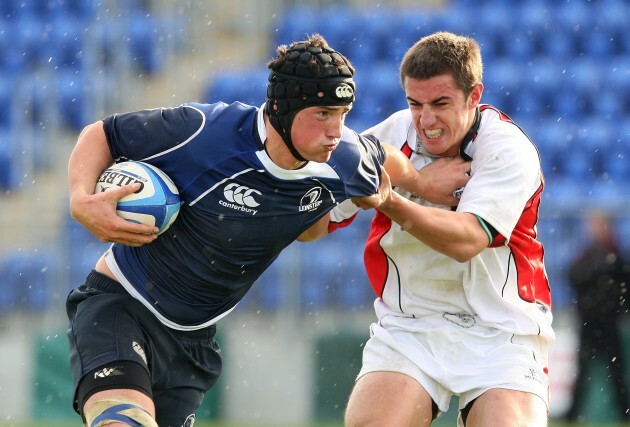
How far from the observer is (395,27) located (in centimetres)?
1648

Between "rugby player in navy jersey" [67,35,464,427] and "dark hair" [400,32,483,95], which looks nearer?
"rugby player in navy jersey" [67,35,464,427]

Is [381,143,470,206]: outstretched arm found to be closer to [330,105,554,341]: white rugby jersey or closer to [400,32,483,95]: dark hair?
[330,105,554,341]: white rugby jersey

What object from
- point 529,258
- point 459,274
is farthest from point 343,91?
point 529,258

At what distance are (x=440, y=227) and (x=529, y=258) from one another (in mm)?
679

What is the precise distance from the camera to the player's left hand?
535cm

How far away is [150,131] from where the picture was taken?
17.5 feet

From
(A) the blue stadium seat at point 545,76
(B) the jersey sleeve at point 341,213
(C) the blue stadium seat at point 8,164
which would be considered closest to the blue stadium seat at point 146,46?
(C) the blue stadium seat at point 8,164

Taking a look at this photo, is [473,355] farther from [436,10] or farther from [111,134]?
[436,10]

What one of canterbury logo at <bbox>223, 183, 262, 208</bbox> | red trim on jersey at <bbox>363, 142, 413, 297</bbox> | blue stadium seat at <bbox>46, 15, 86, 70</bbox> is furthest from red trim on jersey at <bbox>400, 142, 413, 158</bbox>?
blue stadium seat at <bbox>46, 15, 86, 70</bbox>

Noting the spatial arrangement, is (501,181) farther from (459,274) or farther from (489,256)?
(459,274)

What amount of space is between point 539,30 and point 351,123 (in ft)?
9.91

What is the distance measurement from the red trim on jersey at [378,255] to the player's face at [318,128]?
33.0 inches

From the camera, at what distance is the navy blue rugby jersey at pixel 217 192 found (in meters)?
5.32

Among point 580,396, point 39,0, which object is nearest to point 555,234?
point 580,396
